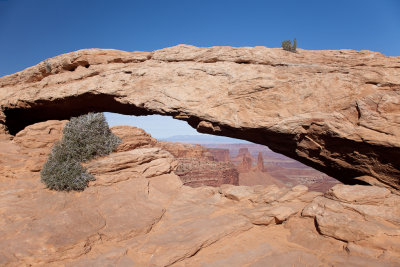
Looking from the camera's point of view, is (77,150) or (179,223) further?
(77,150)

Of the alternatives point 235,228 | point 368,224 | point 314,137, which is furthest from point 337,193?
point 235,228

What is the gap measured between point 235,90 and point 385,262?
6692 millimetres

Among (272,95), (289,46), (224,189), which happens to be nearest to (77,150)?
(224,189)

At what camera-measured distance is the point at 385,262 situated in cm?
562

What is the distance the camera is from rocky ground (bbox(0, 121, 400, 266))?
6117mm

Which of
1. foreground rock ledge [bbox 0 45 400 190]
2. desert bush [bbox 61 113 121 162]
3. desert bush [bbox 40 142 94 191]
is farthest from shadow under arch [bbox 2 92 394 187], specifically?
desert bush [bbox 40 142 94 191]

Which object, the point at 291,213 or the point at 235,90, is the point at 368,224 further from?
the point at 235,90

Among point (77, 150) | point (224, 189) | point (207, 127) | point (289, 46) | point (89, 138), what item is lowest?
point (224, 189)

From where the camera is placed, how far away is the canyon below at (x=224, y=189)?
6.37 meters

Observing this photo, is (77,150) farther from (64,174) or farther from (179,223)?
(179,223)

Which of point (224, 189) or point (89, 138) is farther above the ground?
point (89, 138)

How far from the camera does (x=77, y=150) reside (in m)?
10.2

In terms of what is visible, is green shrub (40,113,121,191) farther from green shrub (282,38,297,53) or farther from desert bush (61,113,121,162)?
green shrub (282,38,297,53)

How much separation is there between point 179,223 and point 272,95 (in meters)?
5.61
